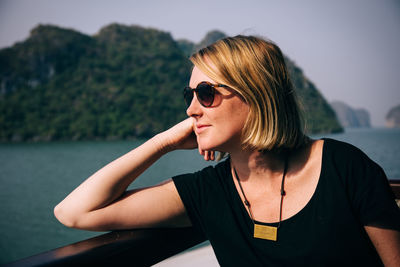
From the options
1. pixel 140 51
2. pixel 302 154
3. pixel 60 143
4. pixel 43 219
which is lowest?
pixel 43 219

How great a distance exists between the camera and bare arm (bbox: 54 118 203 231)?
50.9 inches

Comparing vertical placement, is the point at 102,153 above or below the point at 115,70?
below

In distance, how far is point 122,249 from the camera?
108 cm

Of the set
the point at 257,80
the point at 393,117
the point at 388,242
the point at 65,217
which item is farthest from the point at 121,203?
the point at 393,117

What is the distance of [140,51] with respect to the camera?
87812 millimetres

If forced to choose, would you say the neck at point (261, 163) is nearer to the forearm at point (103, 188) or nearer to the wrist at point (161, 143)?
the wrist at point (161, 143)

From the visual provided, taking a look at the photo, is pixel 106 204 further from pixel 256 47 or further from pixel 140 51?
pixel 140 51

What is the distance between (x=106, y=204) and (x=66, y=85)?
3163 inches

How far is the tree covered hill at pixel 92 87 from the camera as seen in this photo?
64938 millimetres

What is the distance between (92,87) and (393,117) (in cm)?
16087

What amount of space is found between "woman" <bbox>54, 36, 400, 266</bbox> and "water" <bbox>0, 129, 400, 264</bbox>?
17400 millimetres

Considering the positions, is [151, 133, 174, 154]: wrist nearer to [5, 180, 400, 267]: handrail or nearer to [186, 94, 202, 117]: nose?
[186, 94, 202, 117]: nose

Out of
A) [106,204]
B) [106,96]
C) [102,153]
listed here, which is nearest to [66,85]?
[106,96]

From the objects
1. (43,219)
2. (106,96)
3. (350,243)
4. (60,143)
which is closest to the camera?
(350,243)
